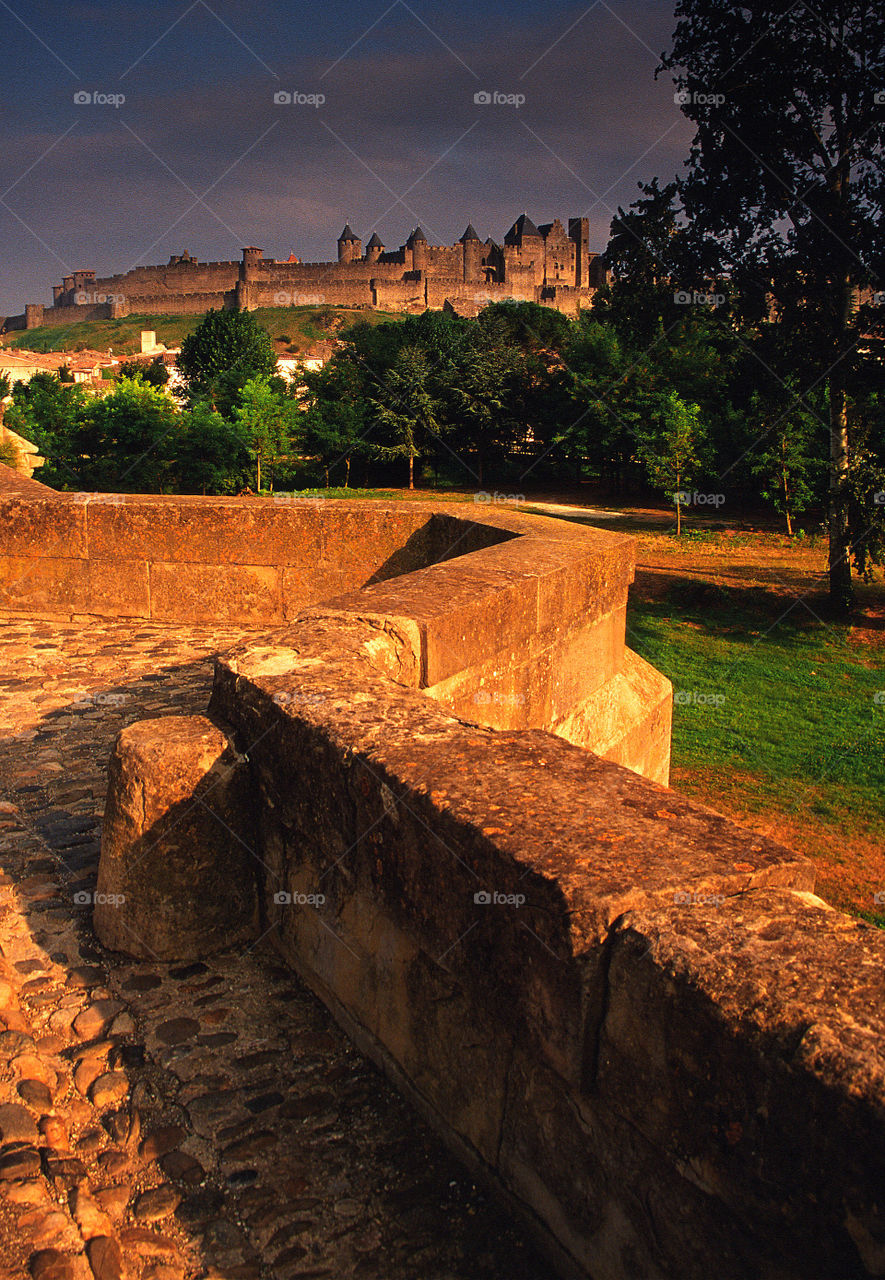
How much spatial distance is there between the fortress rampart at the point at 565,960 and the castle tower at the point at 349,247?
367 ft

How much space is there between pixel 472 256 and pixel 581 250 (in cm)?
1155

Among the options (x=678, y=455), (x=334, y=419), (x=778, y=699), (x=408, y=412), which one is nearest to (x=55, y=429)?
(x=334, y=419)

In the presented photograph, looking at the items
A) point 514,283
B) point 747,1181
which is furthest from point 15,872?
point 514,283

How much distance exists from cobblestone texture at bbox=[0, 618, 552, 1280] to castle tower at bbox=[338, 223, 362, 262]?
112680 mm

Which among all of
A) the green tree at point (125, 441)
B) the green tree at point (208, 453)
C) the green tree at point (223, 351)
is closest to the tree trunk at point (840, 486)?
the green tree at point (125, 441)

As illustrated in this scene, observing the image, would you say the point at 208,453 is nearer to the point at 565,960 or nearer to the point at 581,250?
the point at 565,960

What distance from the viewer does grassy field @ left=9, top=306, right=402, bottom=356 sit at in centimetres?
10244

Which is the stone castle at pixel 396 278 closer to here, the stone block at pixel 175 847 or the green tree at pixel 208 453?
the green tree at pixel 208 453

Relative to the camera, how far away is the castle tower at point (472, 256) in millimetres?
104062

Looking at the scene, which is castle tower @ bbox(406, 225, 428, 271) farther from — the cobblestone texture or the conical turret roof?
the cobblestone texture

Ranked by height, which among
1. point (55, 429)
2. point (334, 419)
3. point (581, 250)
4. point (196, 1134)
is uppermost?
point (581, 250)

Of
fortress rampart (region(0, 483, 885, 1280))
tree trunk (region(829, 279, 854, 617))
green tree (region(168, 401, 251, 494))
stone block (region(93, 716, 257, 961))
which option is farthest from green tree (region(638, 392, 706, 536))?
stone block (region(93, 716, 257, 961))

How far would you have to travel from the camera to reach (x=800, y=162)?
56.4 ft

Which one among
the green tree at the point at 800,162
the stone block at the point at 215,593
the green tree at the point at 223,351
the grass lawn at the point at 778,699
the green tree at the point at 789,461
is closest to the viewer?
the stone block at the point at 215,593
